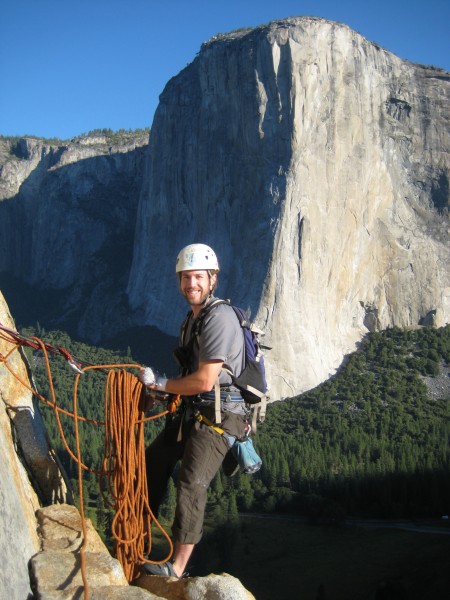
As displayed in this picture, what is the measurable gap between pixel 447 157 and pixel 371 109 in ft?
29.8

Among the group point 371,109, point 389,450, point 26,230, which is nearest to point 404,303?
point 371,109

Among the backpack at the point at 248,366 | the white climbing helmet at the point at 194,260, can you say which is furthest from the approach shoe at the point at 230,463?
the white climbing helmet at the point at 194,260

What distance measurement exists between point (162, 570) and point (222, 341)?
1.54 m

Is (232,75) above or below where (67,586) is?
above

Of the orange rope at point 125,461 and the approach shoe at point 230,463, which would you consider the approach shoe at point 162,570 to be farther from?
the approach shoe at point 230,463

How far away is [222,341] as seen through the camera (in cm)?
447

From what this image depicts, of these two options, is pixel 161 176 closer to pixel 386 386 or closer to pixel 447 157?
pixel 447 157

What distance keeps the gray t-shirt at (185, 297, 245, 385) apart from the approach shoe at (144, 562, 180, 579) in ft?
4.10

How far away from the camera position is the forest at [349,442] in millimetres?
30672

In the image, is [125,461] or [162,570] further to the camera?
[125,461]

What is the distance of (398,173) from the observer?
2073 inches

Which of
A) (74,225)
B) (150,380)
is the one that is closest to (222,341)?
(150,380)

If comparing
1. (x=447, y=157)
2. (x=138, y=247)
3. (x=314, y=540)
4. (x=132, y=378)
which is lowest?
(x=314, y=540)

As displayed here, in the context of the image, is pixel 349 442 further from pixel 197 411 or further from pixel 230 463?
pixel 197 411
